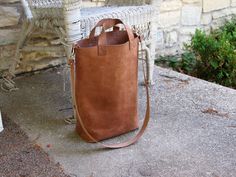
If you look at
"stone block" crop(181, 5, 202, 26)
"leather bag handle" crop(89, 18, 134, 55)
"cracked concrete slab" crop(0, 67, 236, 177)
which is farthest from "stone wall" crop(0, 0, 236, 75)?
"leather bag handle" crop(89, 18, 134, 55)

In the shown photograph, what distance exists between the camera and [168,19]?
9.60ft

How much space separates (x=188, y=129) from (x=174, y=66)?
1.29 metres

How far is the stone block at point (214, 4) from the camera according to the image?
314 cm

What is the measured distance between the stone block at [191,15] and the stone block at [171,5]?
7 centimetres

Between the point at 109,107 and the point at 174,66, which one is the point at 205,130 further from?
the point at 174,66

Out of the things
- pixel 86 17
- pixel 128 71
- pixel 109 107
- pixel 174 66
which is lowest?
pixel 174 66

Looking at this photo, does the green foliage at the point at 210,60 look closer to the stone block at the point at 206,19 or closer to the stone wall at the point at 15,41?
the stone block at the point at 206,19

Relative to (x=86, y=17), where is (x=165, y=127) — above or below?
below

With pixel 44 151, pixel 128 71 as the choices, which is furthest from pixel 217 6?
pixel 44 151

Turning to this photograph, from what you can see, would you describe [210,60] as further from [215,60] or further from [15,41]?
[15,41]

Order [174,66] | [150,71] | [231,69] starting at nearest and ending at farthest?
[150,71], [231,69], [174,66]

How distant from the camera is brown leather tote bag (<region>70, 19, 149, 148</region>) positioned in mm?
1479

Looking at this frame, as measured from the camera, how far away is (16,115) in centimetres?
187

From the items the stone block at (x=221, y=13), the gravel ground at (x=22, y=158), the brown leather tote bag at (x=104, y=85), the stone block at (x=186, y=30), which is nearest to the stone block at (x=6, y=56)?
the gravel ground at (x=22, y=158)
